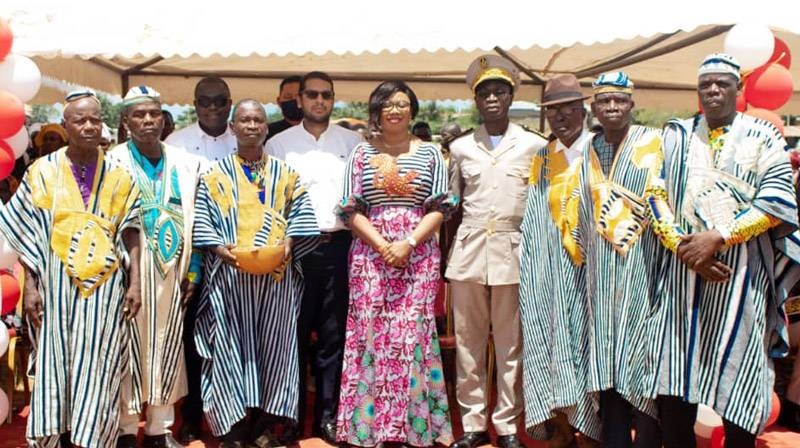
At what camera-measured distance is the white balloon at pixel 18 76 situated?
15.7 ft

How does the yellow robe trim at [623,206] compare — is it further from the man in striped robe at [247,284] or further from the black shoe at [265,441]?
the black shoe at [265,441]

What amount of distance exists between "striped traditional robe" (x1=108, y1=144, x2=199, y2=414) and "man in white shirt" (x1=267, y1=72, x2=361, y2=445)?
631mm

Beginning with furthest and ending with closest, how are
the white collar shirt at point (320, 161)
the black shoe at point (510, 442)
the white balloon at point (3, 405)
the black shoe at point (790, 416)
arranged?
the black shoe at point (790, 416) < the white collar shirt at point (320, 161) < the white balloon at point (3, 405) < the black shoe at point (510, 442)

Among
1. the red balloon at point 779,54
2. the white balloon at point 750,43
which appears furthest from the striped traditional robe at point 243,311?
the red balloon at point 779,54

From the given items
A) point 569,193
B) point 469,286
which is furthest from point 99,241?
point 569,193

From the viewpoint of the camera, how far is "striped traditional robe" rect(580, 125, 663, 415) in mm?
4016

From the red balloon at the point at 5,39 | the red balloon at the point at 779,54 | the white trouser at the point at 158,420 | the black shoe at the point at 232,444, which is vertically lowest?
the black shoe at the point at 232,444

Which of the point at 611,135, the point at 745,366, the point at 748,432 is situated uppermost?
the point at 611,135

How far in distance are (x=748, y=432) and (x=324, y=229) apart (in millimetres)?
2424

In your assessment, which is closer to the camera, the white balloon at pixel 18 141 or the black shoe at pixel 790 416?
the white balloon at pixel 18 141

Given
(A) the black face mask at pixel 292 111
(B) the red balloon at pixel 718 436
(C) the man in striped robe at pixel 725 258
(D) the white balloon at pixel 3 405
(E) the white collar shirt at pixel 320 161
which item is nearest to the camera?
(C) the man in striped robe at pixel 725 258

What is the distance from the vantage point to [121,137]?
6.90 m

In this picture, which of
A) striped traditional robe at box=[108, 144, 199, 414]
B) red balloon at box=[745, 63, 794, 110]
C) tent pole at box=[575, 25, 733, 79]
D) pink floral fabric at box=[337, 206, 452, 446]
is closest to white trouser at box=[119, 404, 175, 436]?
striped traditional robe at box=[108, 144, 199, 414]

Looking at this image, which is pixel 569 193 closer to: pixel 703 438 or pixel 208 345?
pixel 703 438
